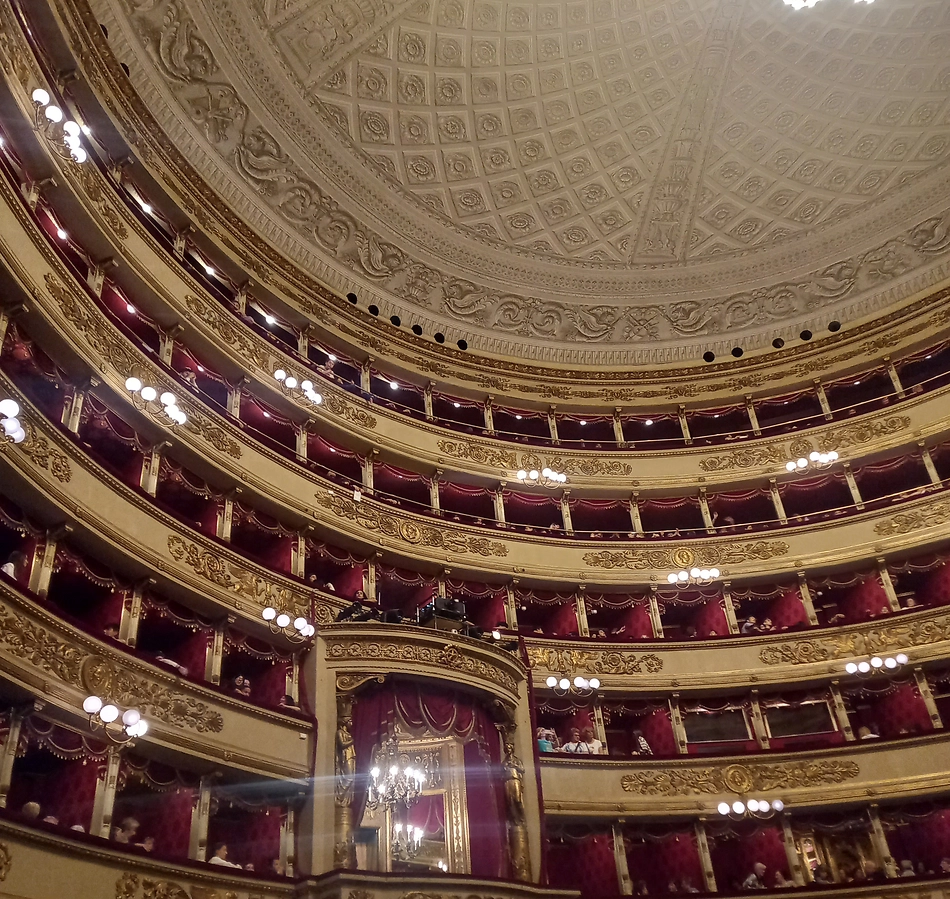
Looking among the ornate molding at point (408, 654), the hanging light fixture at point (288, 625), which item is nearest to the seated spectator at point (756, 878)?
the ornate molding at point (408, 654)

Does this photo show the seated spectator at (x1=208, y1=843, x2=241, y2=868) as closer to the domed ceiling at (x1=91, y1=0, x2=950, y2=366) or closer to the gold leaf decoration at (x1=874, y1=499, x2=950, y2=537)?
the domed ceiling at (x1=91, y1=0, x2=950, y2=366)

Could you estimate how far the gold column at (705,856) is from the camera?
55.3 ft

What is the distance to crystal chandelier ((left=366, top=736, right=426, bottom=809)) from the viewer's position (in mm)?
13141

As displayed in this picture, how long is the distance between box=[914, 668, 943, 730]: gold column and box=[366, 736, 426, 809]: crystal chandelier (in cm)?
1098

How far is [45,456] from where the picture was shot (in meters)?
12.3

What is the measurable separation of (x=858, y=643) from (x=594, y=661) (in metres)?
5.68

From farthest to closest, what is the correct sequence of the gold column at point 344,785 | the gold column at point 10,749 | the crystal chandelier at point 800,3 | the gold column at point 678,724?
the crystal chandelier at point 800,3 < the gold column at point 678,724 < the gold column at point 344,785 < the gold column at point 10,749

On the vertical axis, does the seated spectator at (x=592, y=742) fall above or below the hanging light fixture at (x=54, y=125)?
below

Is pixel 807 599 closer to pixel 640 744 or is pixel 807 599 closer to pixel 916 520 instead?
pixel 916 520

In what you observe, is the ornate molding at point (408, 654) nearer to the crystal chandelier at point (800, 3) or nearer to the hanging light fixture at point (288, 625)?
the hanging light fixture at point (288, 625)

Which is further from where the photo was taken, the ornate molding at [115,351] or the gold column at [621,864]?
the gold column at [621,864]

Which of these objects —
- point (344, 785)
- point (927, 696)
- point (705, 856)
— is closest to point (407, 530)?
A: point (344, 785)

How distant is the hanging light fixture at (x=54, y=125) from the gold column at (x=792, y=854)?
1773 centimetres

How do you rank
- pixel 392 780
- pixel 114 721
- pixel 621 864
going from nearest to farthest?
pixel 114 721 → pixel 392 780 → pixel 621 864
